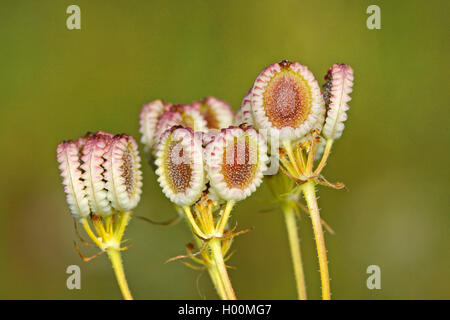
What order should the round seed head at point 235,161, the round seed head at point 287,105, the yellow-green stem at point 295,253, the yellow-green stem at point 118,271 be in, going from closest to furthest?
1. the round seed head at point 235,161
2. the round seed head at point 287,105
3. the yellow-green stem at point 118,271
4. the yellow-green stem at point 295,253

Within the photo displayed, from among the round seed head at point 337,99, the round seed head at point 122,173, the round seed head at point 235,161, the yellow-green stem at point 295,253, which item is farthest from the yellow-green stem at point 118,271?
the round seed head at point 337,99

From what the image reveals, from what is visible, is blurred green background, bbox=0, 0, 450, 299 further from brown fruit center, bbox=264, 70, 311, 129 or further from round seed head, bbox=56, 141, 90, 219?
brown fruit center, bbox=264, 70, 311, 129

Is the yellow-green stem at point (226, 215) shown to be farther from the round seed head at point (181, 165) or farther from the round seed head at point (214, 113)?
the round seed head at point (214, 113)

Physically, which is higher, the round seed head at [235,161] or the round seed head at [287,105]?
the round seed head at [287,105]

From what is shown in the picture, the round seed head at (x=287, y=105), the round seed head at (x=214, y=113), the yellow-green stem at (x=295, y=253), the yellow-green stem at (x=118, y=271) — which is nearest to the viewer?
the round seed head at (x=287, y=105)

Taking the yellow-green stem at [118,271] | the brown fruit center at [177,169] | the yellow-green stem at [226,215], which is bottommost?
the yellow-green stem at [118,271]

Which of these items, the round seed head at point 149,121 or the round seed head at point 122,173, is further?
the round seed head at point 149,121

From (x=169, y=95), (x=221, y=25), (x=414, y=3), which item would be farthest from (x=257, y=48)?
(x=414, y=3)

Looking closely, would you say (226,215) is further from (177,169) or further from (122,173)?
(122,173)
